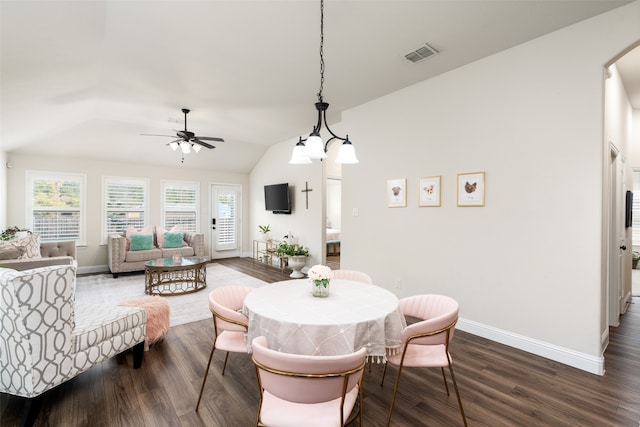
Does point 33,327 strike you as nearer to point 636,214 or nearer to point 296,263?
point 296,263

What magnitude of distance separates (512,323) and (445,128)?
2.20m

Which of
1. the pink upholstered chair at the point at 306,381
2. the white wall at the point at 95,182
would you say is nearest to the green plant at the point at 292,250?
the white wall at the point at 95,182

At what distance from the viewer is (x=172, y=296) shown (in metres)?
4.69

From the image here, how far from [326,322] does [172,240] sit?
590 centimetres

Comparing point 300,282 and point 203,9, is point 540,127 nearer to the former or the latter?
point 300,282

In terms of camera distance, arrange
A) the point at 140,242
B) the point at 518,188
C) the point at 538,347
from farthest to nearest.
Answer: the point at 140,242
the point at 518,188
the point at 538,347

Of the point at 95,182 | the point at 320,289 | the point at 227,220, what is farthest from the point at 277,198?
the point at 320,289

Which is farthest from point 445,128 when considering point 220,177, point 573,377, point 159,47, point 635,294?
point 220,177

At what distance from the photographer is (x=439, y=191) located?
3525 millimetres

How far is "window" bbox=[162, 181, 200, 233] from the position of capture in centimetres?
746

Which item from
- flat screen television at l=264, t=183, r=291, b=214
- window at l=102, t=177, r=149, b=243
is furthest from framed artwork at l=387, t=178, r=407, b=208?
window at l=102, t=177, r=149, b=243

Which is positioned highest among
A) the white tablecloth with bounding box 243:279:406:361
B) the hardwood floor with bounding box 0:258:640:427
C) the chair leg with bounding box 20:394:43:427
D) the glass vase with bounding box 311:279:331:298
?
the glass vase with bounding box 311:279:331:298

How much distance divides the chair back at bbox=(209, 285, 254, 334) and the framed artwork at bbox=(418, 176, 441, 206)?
235cm

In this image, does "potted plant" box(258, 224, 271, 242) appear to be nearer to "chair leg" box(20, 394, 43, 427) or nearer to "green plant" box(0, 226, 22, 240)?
"green plant" box(0, 226, 22, 240)
